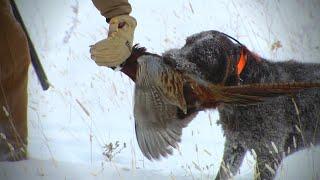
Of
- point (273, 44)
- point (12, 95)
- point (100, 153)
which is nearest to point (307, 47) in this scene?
point (273, 44)

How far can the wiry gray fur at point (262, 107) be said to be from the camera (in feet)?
5.19

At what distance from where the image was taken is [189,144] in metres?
1.64

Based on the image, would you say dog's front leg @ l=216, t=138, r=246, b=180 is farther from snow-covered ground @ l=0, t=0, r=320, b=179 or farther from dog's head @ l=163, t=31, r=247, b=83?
dog's head @ l=163, t=31, r=247, b=83

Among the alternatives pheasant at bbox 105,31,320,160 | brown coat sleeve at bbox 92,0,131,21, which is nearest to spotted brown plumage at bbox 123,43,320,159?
pheasant at bbox 105,31,320,160

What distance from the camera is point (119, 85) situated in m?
1.68

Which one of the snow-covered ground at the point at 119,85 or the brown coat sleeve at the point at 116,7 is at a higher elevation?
the brown coat sleeve at the point at 116,7

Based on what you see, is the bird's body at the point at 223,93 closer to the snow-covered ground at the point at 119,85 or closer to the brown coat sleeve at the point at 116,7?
the snow-covered ground at the point at 119,85

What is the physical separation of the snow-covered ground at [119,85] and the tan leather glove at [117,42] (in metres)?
0.03

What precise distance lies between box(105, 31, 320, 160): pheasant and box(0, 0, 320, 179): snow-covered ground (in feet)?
0.10

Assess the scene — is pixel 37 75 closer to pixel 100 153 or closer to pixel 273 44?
pixel 100 153

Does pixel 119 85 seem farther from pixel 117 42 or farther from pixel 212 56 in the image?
pixel 212 56

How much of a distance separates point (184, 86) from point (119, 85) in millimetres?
218

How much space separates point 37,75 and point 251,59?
72cm

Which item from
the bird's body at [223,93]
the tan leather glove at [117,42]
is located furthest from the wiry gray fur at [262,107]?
the tan leather glove at [117,42]
